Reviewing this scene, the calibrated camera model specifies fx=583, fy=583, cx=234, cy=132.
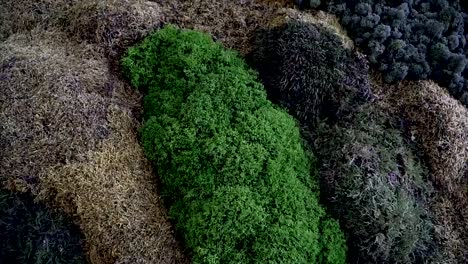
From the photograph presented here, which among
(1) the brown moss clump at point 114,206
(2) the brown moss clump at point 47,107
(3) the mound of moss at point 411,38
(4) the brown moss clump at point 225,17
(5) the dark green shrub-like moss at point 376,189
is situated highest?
(3) the mound of moss at point 411,38

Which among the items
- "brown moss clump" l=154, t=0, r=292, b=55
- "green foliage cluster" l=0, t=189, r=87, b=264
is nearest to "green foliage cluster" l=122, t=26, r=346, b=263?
"brown moss clump" l=154, t=0, r=292, b=55

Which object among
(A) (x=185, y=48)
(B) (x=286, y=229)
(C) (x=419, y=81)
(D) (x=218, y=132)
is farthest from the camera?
(C) (x=419, y=81)

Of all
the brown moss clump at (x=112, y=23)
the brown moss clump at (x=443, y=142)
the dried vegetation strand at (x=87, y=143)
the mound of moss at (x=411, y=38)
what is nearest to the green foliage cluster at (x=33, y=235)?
the dried vegetation strand at (x=87, y=143)

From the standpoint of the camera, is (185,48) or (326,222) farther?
(185,48)

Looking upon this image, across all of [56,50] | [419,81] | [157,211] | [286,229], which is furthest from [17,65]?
[419,81]

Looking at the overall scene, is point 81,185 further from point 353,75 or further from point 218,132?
point 353,75

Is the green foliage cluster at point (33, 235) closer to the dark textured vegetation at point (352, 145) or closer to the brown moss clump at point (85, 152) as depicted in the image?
the brown moss clump at point (85, 152)
